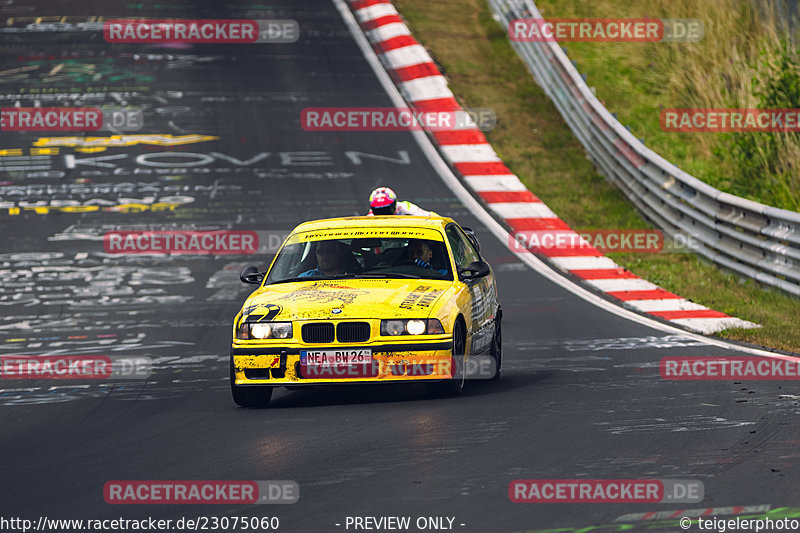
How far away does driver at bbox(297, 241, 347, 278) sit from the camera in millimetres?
10547

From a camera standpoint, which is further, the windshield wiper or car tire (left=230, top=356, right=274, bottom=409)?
the windshield wiper

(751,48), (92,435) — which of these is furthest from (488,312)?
(751,48)

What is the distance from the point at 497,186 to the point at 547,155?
1750mm

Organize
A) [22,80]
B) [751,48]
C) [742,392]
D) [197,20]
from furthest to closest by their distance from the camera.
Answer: [197,20] → [22,80] → [751,48] → [742,392]

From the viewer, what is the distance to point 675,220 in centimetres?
1794

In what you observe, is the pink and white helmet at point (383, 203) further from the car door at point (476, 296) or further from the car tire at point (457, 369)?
the car tire at point (457, 369)

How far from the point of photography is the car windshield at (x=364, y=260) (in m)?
10.5

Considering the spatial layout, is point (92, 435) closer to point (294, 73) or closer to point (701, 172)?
point (701, 172)

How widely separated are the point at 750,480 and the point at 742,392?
9.91ft

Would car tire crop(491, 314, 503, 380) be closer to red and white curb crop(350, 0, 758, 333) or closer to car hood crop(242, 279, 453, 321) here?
car hood crop(242, 279, 453, 321)

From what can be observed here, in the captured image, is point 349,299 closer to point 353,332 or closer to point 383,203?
point 353,332

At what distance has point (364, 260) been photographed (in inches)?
420

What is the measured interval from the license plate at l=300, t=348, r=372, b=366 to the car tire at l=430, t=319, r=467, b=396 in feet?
2.00

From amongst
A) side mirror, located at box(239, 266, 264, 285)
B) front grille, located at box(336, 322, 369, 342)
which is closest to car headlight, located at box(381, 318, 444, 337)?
front grille, located at box(336, 322, 369, 342)
